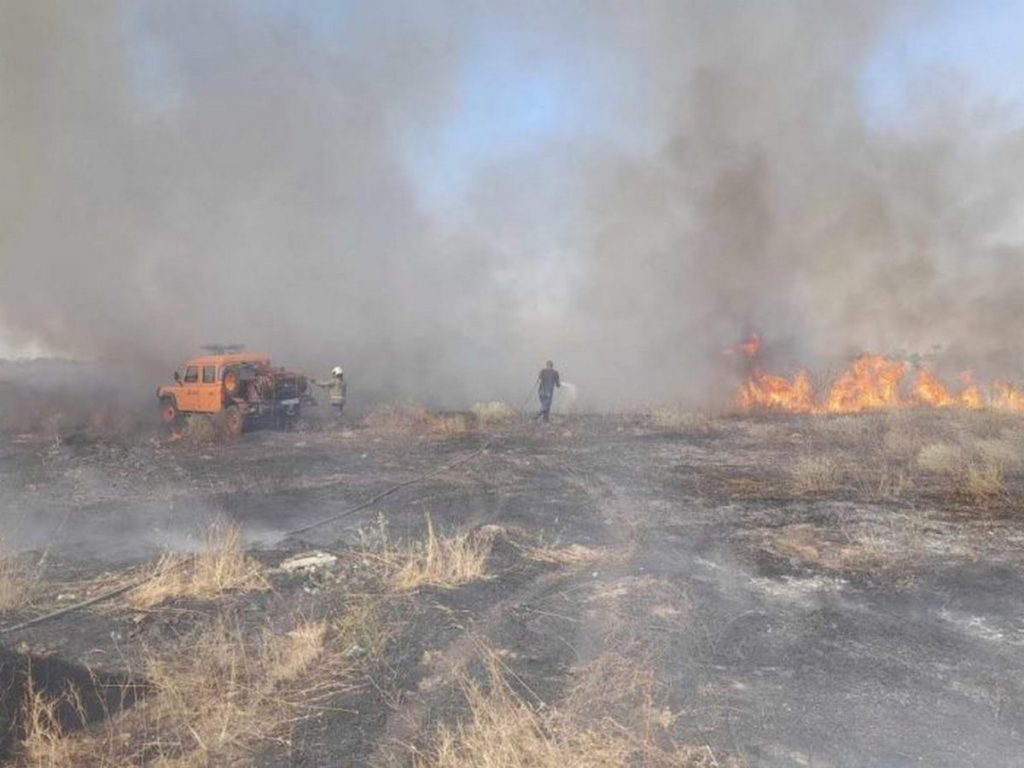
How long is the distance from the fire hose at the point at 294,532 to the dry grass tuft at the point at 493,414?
3211 millimetres

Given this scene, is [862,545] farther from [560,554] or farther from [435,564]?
[435,564]

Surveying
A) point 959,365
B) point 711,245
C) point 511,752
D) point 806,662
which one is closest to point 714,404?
point 711,245

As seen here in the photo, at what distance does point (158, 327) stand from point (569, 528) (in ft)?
68.7

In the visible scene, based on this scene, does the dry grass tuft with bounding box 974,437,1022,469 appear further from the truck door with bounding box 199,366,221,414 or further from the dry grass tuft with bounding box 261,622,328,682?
the truck door with bounding box 199,366,221,414

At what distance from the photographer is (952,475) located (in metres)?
10.4

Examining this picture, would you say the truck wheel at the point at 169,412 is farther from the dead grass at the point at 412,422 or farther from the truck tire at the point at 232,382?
the dead grass at the point at 412,422

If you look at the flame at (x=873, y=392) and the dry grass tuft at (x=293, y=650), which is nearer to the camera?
the dry grass tuft at (x=293, y=650)

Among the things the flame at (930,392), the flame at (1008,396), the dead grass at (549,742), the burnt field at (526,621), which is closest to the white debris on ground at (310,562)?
the burnt field at (526,621)

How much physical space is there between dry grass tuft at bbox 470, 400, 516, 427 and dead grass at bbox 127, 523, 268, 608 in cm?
1133

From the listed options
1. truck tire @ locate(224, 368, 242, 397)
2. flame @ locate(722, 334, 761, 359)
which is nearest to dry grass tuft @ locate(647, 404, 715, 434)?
flame @ locate(722, 334, 761, 359)

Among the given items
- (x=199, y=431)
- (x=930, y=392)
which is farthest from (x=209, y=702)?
(x=930, y=392)

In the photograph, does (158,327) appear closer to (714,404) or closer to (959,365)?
(714,404)

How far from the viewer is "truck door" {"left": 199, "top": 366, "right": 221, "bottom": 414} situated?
15695mm

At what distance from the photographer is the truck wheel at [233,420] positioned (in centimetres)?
1552
